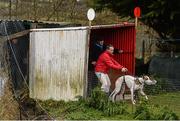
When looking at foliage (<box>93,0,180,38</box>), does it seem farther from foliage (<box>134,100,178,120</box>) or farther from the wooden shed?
foliage (<box>134,100,178,120</box>)

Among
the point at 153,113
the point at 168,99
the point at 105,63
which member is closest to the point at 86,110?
the point at 153,113

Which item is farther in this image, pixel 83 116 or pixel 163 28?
pixel 163 28

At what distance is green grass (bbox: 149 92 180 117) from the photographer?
53.5ft

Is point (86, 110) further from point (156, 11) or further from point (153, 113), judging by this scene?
point (156, 11)

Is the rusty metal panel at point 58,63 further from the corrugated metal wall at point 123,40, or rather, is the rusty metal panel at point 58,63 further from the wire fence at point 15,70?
the corrugated metal wall at point 123,40

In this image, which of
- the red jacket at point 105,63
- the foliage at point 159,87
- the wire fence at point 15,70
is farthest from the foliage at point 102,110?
the foliage at point 159,87

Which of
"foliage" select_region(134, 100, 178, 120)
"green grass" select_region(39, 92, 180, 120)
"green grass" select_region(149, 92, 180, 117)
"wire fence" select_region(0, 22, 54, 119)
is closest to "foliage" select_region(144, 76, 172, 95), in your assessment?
"green grass" select_region(149, 92, 180, 117)

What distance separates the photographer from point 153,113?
A: 13281 millimetres

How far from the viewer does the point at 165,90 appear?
18703 mm

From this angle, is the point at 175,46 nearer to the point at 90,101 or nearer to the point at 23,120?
the point at 90,101

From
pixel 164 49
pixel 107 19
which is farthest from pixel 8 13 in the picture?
pixel 164 49

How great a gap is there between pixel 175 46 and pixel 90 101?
8.09 m

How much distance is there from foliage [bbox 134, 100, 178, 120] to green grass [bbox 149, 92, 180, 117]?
7.54 ft

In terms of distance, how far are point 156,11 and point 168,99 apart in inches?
133
